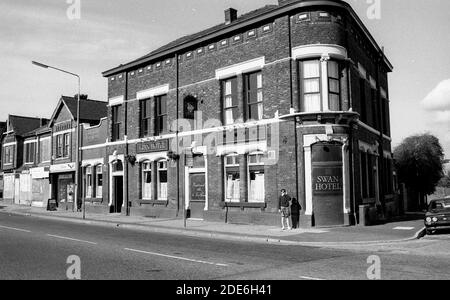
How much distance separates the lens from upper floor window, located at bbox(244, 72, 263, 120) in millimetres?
21234

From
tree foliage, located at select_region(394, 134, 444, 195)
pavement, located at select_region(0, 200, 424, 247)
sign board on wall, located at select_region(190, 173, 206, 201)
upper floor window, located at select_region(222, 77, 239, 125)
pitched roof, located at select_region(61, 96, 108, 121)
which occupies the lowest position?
pavement, located at select_region(0, 200, 424, 247)

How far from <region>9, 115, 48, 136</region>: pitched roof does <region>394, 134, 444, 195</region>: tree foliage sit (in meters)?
39.1

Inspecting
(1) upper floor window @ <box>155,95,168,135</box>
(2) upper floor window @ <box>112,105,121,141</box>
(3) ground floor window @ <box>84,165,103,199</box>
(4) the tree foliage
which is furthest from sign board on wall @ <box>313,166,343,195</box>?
(4) the tree foliage

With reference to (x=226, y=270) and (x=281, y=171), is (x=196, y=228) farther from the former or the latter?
(x=226, y=270)

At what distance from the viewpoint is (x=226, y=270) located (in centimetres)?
911

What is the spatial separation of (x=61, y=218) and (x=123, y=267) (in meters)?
19.9

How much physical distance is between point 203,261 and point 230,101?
13492mm

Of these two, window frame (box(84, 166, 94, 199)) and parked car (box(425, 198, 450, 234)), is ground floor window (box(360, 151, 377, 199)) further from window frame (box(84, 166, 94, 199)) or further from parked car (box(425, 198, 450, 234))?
window frame (box(84, 166, 94, 199))

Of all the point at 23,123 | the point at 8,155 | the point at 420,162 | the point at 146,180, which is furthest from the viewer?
the point at 23,123

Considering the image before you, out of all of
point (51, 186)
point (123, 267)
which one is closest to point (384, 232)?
point (123, 267)

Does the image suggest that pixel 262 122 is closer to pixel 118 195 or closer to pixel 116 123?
pixel 116 123

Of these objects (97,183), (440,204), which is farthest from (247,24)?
(97,183)

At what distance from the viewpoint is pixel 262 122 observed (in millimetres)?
20594

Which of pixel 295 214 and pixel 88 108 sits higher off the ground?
pixel 88 108
